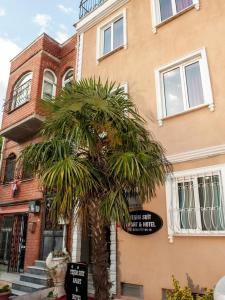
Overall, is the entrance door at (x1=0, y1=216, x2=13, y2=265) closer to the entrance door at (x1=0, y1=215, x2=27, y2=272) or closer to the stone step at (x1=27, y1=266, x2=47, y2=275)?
the entrance door at (x1=0, y1=215, x2=27, y2=272)

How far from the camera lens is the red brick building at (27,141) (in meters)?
10.5

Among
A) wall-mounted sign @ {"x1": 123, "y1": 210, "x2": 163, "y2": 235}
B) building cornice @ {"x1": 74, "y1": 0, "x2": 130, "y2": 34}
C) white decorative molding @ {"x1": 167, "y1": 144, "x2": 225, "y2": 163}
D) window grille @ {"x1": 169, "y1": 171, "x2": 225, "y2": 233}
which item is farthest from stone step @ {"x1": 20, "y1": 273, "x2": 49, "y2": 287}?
building cornice @ {"x1": 74, "y1": 0, "x2": 130, "y2": 34}

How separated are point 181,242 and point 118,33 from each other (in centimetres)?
781

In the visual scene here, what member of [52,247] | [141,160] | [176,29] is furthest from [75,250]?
[176,29]

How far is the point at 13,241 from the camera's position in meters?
11.5

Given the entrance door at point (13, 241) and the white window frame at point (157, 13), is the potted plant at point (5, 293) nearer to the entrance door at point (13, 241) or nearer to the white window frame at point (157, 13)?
the entrance door at point (13, 241)

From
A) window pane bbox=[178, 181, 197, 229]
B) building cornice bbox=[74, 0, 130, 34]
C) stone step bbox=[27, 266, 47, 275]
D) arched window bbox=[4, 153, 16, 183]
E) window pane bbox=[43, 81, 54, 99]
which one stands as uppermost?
building cornice bbox=[74, 0, 130, 34]

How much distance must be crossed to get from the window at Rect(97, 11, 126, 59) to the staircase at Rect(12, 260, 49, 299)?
26.2 ft

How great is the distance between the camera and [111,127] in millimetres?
5781

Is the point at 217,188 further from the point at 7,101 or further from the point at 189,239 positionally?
the point at 7,101

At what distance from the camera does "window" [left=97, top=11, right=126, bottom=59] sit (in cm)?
1002

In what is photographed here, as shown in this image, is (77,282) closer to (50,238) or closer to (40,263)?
(40,263)

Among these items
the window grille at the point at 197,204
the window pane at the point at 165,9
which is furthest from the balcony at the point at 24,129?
the window grille at the point at 197,204

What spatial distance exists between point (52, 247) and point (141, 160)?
19.8 feet
